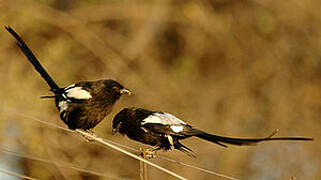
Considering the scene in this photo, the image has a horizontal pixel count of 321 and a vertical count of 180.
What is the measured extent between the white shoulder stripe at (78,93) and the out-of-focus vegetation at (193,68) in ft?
8.26

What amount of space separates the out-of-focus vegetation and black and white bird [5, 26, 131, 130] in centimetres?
246

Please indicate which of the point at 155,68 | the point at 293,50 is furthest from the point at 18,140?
the point at 293,50

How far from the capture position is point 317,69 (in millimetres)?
7434

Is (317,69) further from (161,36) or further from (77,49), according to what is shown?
(77,49)

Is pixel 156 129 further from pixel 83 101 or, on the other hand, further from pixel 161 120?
pixel 83 101

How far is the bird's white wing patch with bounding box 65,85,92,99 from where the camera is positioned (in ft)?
12.0

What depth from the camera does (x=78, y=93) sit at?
3.67 meters

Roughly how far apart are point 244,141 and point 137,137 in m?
1.04

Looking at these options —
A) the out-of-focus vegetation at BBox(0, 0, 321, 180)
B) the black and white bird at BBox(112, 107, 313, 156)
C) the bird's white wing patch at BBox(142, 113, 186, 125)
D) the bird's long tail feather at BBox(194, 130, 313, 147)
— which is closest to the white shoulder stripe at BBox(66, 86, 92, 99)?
the black and white bird at BBox(112, 107, 313, 156)

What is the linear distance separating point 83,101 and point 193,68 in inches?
159

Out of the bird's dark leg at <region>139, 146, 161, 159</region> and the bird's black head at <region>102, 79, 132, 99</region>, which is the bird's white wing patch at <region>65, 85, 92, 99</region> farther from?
the bird's dark leg at <region>139, 146, 161, 159</region>

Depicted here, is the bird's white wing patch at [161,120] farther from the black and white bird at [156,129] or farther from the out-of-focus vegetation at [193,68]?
the out-of-focus vegetation at [193,68]

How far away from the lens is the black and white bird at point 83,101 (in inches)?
144

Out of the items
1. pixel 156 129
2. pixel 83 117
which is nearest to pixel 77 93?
pixel 83 117
